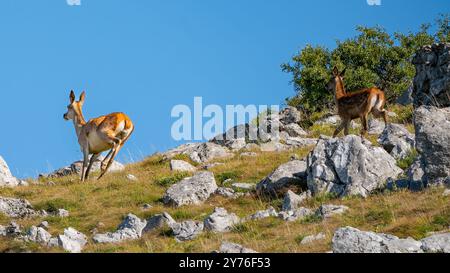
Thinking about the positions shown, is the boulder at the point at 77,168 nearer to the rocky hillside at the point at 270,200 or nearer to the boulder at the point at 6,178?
the rocky hillside at the point at 270,200

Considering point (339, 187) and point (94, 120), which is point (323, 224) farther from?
point (94, 120)

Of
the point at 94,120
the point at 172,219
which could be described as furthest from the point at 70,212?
the point at 94,120

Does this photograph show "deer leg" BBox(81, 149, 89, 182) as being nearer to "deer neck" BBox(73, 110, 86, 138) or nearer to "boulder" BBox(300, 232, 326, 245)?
"deer neck" BBox(73, 110, 86, 138)

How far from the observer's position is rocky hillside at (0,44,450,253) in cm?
1645

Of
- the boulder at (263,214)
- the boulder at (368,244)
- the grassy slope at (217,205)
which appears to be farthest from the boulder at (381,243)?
the boulder at (263,214)

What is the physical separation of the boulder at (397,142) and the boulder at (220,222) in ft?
20.2

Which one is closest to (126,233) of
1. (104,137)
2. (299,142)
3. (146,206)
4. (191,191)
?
(146,206)

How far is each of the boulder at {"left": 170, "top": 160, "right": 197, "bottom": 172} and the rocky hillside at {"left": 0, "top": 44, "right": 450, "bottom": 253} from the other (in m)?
0.04

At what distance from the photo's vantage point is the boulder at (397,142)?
23138mm

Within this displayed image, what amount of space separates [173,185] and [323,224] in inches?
290

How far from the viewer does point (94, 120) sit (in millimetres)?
28859

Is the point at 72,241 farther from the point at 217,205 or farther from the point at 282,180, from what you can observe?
the point at 282,180
